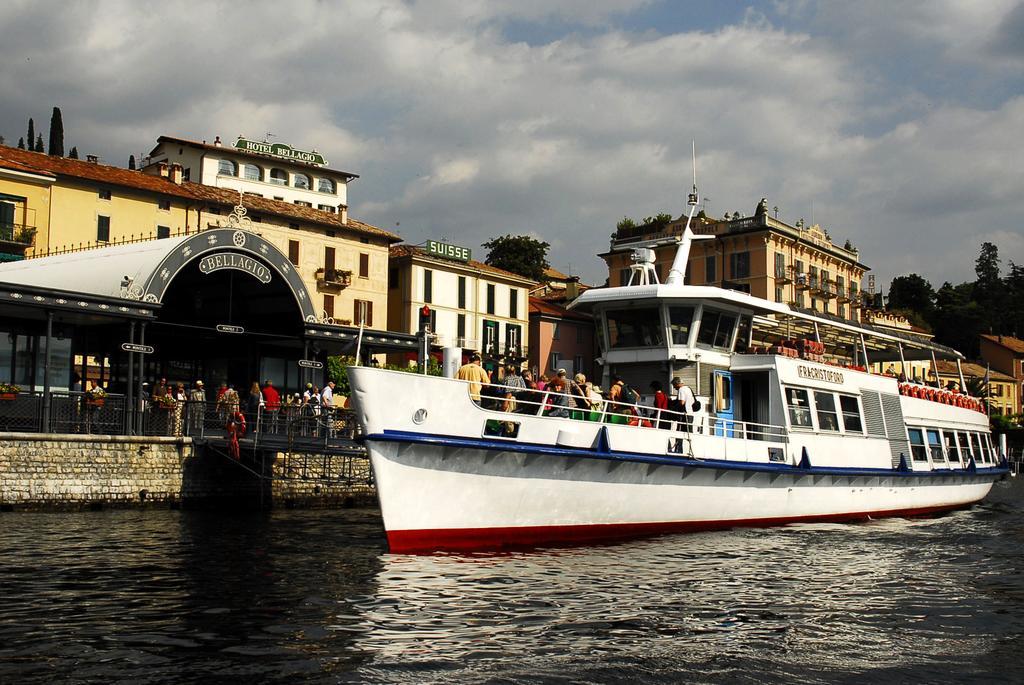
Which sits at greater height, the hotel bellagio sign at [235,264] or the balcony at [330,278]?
the balcony at [330,278]

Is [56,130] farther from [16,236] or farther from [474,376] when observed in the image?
[474,376]

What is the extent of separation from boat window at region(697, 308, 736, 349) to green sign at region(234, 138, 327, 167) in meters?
55.2

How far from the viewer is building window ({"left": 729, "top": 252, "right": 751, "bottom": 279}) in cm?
6644

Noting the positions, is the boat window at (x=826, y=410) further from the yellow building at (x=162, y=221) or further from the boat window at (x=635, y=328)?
the yellow building at (x=162, y=221)

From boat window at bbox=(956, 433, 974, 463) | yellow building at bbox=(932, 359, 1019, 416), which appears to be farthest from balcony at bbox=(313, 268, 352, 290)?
yellow building at bbox=(932, 359, 1019, 416)

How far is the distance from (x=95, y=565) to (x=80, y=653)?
6.18 m

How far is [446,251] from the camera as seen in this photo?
62.5m

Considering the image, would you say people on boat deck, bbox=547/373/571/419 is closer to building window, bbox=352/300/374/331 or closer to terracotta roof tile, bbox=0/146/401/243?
terracotta roof tile, bbox=0/146/401/243

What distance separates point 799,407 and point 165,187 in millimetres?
37093

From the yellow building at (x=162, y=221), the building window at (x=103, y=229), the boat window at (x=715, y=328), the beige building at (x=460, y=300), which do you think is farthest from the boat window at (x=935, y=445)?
the building window at (x=103, y=229)

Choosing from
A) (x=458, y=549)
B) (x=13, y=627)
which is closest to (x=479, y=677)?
(x=13, y=627)

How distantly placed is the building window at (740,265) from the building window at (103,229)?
3769 centimetres

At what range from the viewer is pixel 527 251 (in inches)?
3140

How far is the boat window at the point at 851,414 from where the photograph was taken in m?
24.5
